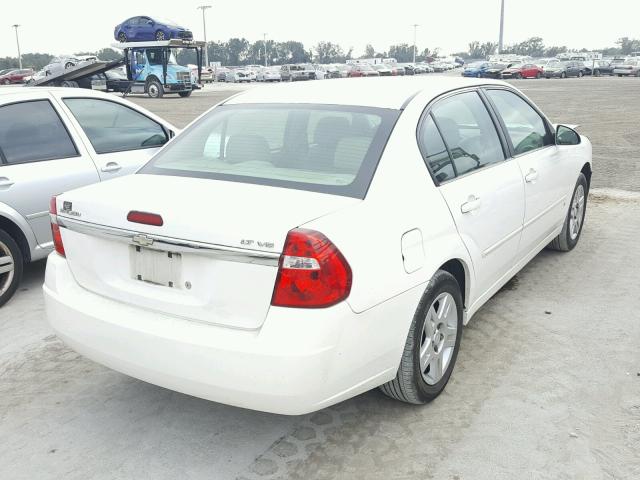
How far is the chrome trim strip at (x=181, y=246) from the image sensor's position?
250 cm

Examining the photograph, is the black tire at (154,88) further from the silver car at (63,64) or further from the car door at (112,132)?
the car door at (112,132)

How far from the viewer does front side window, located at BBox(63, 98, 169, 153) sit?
18.0ft

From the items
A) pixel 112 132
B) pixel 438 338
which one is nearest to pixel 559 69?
pixel 112 132

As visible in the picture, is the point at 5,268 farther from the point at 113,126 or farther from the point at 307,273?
the point at 307,273

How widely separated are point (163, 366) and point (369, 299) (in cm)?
90

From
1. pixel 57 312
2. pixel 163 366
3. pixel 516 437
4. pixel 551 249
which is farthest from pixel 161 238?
pixel 551 249

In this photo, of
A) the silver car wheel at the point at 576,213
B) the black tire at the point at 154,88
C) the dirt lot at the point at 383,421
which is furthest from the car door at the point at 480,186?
the black tire at the point at 154,88

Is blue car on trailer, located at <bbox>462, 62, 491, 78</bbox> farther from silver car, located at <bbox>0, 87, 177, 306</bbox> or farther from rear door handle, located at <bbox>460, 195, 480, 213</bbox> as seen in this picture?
rear door handle, located at <bbox>460, 195, 480, 213</bbox>

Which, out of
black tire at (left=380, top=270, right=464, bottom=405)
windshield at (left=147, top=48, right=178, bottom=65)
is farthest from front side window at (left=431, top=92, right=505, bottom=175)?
windshield at (left=147, top=48, right=178, bottom=65)

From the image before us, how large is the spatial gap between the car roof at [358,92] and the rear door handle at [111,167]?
5.91ft

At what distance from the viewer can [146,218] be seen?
8.96 feet

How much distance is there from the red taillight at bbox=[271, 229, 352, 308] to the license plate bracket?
0.48 meters

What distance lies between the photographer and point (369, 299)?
2.64 metres

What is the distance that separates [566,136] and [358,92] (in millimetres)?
2423
